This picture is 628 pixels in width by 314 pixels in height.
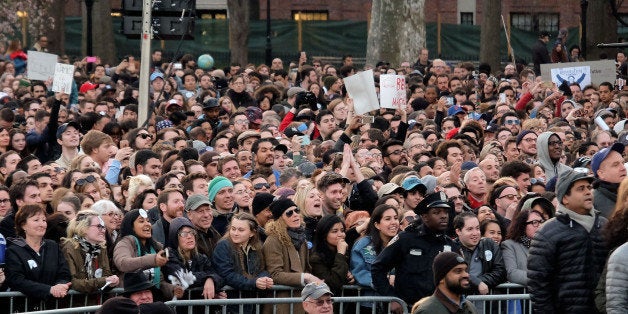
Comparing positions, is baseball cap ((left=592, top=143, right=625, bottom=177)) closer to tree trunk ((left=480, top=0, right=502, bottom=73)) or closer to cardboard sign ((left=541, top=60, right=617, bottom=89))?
cardboard sign ((left=541, top=60, right=617, bottom=89))

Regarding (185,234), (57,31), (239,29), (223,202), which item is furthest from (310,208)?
(57,31)

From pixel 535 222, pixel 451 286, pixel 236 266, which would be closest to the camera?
pixel 451 286

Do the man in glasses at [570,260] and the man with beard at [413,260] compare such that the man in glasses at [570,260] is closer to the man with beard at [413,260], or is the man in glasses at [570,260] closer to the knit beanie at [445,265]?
the knit beanie at [445,265]

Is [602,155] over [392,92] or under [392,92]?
under

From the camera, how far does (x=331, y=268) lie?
12.7m

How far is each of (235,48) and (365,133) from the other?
77.0ft

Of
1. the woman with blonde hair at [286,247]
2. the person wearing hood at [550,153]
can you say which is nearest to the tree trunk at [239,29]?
the person wearing hood at [550,153]

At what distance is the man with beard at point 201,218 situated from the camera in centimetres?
1272

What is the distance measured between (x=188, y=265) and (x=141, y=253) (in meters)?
0.41

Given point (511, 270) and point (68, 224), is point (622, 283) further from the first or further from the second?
point (68, 224)

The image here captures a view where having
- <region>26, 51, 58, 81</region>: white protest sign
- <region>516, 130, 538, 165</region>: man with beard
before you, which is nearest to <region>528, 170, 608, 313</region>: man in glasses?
<region>516, 130, 538, 165</region>: man with beard

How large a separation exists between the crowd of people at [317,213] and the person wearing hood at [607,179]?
0.04 ft

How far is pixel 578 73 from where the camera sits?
25.2 m

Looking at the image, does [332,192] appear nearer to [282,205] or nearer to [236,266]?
[282,205]
